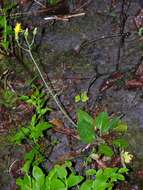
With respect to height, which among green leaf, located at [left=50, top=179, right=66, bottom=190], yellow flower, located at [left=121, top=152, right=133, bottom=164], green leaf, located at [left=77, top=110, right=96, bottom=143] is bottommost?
yellow flower, located at [left=121, top=152, right=133, bottom=164]

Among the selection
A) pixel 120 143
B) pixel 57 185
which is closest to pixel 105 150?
pixel 120 143

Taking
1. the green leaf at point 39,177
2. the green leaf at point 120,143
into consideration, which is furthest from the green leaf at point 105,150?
the green leaf at point 39,177

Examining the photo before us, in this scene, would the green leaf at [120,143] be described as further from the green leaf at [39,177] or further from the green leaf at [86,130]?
the green leaf at [39,177]

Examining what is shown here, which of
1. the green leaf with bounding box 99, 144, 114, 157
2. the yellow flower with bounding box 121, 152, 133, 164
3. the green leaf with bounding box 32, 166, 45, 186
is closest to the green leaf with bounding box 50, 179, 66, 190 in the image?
the green leaf with bounding box 32, 166, 45, 186

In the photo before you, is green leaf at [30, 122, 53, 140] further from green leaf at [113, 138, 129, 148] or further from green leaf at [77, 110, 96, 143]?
green leaf at [113, 138, 129, 148]

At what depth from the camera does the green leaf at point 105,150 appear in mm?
2740

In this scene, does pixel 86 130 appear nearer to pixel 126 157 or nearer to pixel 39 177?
pixel 126 157

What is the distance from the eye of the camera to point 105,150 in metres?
2.76

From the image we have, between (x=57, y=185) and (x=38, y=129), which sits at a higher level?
(x=38, y=129)

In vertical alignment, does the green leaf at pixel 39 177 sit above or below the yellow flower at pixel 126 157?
above

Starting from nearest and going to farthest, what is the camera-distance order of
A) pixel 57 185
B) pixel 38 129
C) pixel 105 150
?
pixel 57 185
pixel 105 150
pixel 38 129

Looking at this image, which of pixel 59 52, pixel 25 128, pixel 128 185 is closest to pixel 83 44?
pixel 59 52

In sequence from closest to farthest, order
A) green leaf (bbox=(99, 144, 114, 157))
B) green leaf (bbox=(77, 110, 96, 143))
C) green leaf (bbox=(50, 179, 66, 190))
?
green leaf (bbox=(50, 179, 66, 190)) < green leaf (bbox=(99, 144, 114, 157)) < green leaf (bbox=(77, 110, 96, 143))

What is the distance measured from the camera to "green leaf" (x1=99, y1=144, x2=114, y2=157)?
274 centimetres
